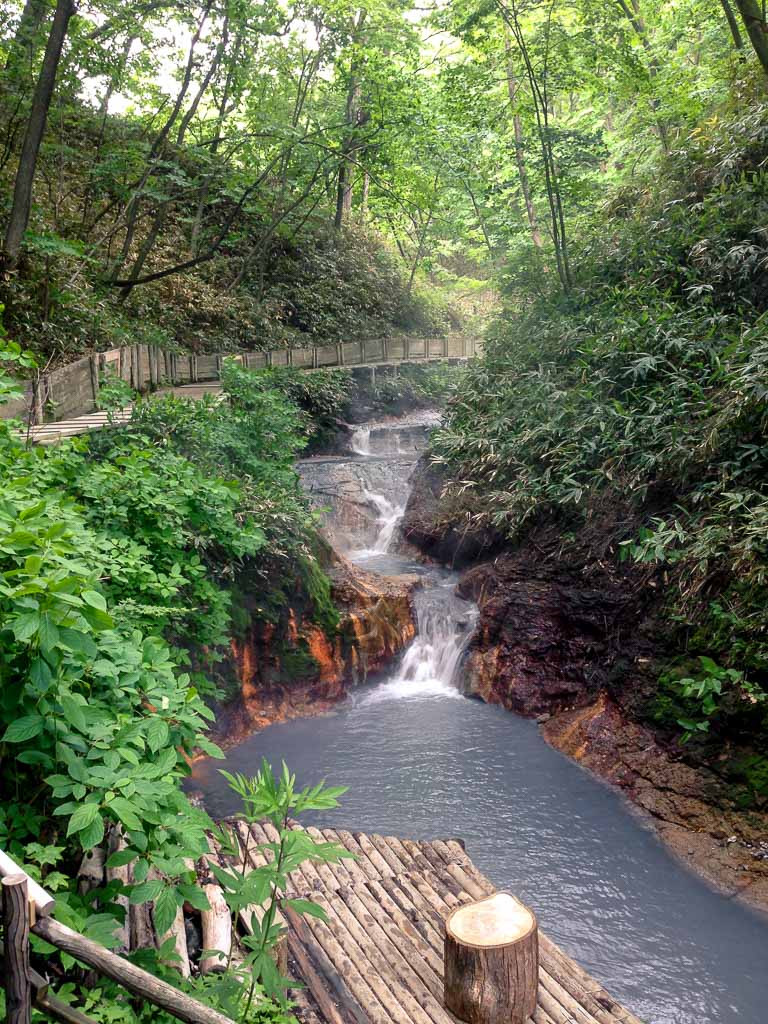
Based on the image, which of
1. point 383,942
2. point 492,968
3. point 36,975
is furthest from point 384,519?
point 36,975

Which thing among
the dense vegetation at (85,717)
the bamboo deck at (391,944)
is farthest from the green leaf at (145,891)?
the bamboo deck at (391,944)

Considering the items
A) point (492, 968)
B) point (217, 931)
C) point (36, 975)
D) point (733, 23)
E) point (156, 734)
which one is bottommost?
point (492, 968)

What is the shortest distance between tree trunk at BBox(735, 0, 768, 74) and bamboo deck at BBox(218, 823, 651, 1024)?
28.6 ft

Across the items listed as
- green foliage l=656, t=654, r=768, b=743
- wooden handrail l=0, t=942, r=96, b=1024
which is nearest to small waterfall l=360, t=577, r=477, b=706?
green foliage l=656, t=654, r=768, b=743

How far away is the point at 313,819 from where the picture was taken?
22.9 feet

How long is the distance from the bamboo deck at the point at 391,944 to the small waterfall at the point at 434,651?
4172 mm

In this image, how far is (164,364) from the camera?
14.6m

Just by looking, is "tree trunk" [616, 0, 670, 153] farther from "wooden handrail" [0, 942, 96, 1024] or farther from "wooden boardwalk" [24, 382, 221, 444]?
"wooden handrail" [0, 942, 96, 1024]

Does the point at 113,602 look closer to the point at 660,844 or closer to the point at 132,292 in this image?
the point at 660,844

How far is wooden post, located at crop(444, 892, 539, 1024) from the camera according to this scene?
12.8 feet

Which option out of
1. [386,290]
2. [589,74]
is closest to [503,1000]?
[589,74]

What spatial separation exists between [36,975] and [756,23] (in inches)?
394

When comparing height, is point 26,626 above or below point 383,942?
above

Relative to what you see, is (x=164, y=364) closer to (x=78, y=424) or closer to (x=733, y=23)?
(x=78, y=424)
